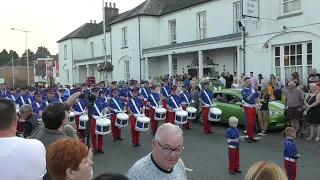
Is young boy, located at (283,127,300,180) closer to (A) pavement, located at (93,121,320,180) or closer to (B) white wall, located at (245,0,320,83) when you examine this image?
(A) pavement, located at (93,121,320,180)

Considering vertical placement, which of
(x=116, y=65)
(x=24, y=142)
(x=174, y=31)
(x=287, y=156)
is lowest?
(x=287, y=156)

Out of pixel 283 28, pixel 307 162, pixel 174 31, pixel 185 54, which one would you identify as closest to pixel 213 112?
pixel 307 162

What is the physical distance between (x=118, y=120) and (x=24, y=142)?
327 inches

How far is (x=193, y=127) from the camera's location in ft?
47.2

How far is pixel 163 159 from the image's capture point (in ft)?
9.72

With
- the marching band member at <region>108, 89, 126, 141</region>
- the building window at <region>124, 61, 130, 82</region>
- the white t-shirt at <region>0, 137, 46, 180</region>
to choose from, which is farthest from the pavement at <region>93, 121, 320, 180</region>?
the building window at <region>124, 61, 130, 82</region>

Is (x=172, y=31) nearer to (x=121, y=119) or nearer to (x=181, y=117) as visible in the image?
(x=181, y=117)

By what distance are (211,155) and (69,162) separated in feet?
23.9

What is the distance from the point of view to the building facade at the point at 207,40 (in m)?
17.5

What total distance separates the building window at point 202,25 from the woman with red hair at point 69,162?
23.1 m

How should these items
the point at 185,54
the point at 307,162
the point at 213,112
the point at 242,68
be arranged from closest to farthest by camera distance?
the point at 307,162 < the point at 213,112 < the point at 242,68 < the point at 185,54

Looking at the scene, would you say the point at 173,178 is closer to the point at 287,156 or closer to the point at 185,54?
the point at 287,156

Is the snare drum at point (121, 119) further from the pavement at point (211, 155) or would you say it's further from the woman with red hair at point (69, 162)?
the woman with red hair at point (69, 162)

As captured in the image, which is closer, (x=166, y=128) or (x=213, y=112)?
(x=166, y=128)
